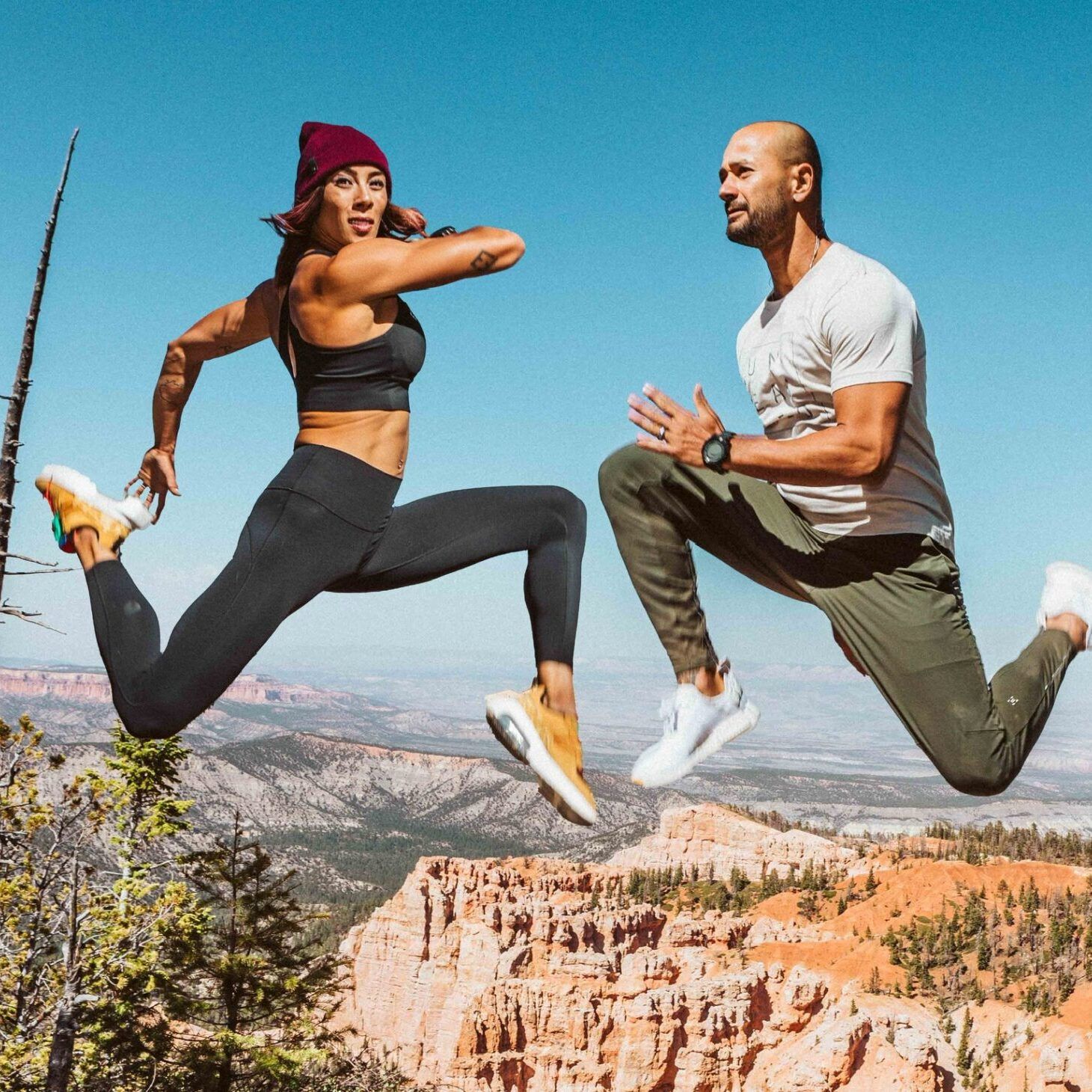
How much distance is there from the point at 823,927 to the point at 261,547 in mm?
81908

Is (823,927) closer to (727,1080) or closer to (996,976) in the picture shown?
(996,976)

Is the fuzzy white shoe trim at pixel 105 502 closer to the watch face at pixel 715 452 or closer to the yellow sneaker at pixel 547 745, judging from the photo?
the yellow sneaker at pixel 547 745

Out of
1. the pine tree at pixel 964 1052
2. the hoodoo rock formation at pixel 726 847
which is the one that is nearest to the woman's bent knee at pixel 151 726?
the pine tree at pixel 964 1052

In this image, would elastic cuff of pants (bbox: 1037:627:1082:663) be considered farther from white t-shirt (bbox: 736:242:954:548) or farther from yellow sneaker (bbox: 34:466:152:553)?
yellow sneaker (bbox: 34:466:152:553)

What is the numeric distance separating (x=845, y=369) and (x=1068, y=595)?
1789 mm

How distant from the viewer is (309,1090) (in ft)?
93.2

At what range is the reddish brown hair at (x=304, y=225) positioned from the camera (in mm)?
3648

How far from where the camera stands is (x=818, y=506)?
13.4 feet

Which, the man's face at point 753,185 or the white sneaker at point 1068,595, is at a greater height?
the man's face at point 753,185

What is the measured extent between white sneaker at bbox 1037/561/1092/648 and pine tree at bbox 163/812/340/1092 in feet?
82.3

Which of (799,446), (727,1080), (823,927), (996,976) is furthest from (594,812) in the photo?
(823,927)

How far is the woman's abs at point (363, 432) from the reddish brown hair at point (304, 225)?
50 cm

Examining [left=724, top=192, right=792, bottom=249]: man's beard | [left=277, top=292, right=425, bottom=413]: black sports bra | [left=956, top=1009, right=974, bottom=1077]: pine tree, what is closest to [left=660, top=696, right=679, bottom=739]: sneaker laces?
[left=277, top=292, right=425, bottom=413]: black sports bra

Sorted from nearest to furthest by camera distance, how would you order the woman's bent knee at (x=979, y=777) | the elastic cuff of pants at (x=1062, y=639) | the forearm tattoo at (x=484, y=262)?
the forearm tattoo at (x=484, y=262) < the woman's bent knee at (x=979, y=777) < the elastic cuff of pants at (x=1062, y=639)
